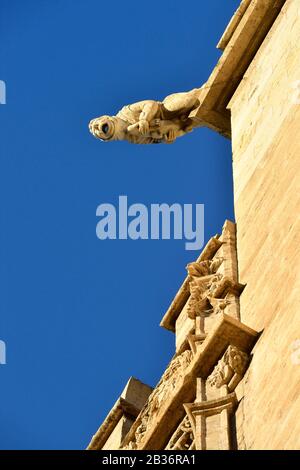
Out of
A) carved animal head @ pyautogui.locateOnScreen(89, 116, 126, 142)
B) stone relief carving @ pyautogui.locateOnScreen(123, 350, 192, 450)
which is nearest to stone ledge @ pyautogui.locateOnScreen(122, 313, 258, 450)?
stone relief carving @ pyautogui.locateOnScreen(123, 350, 192, 450)

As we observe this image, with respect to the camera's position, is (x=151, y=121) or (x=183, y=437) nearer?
(x=183, y=437)

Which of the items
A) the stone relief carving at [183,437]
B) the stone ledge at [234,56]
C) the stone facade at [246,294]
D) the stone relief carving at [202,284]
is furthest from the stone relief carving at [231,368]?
the stone ledge at [234,56]

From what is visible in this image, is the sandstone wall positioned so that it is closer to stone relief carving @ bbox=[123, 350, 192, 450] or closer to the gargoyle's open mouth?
stone relief carving @ bbox=[123, 350, 192, 450]

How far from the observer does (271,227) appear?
504 inches

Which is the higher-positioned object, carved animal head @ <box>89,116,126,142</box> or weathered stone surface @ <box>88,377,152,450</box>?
carved animal head @ <box>89,116,126,142</box>

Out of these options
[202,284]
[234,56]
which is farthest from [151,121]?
[202,284]

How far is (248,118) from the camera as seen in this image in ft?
49.6

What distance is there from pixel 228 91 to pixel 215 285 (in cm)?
345

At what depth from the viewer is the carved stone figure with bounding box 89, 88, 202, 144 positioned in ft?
53.0

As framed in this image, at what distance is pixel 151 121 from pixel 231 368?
5.25 metres

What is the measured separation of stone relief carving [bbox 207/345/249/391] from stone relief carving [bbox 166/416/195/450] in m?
0.39

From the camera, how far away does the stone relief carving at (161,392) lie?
12.8 meters

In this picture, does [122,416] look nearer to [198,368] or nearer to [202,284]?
[202,284]

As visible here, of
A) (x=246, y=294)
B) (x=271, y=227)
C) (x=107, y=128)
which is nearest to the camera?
(x=246, y=294)
